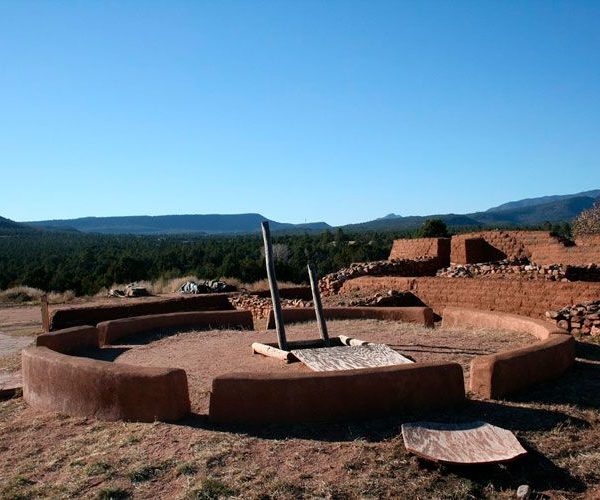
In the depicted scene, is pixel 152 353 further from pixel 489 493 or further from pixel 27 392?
pixel 489 493

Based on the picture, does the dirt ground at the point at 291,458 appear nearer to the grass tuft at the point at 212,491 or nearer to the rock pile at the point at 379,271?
the grass tuft at the point at 212,491

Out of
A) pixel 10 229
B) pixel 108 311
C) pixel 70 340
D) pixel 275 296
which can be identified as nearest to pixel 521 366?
pixel 275 296

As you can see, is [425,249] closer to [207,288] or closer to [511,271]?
[511,271]

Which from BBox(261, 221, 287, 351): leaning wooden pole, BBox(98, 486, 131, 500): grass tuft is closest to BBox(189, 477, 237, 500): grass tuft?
BBox(98, 486, 131, 500): grass tuft

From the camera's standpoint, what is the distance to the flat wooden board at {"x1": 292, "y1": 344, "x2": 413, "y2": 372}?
700 cm

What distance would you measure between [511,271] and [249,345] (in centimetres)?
861

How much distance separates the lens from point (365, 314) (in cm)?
1181

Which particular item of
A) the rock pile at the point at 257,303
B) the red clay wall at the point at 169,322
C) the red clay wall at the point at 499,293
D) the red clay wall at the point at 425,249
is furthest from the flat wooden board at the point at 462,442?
the red clay wall at the point at 425,249

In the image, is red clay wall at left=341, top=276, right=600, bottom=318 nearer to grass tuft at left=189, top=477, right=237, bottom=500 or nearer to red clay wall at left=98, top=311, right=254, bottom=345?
red clay wall at left=98, top=311, right=254, bottom=345

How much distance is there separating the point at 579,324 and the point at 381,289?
6408 mm

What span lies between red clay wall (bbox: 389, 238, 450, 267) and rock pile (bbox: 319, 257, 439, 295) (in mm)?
422

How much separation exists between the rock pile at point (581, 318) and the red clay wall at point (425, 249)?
9.71m

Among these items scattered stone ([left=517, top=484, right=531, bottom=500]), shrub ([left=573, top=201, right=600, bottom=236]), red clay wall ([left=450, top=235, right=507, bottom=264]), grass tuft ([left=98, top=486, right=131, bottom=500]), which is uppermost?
shrub ([left=573, top=201, right=600, bottom=236])

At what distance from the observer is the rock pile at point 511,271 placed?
14266mm
